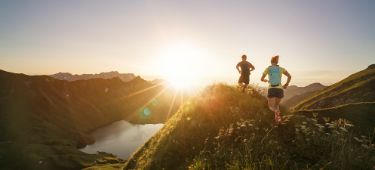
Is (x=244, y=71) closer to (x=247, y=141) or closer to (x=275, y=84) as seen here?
(x=275, y=84)

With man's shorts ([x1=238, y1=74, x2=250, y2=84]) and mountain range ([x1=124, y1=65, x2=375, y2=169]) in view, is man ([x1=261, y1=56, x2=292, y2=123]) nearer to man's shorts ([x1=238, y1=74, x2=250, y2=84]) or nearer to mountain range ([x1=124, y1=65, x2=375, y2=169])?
mountain range ([x1=124, y1=65, x2=375, y2=169])

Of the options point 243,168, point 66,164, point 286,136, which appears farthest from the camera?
point 66,164

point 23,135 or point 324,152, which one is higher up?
point 324,152

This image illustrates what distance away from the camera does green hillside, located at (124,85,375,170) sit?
919cm

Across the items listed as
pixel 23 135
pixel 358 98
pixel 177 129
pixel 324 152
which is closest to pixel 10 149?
pixel 23 135

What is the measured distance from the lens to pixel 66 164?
434 ft

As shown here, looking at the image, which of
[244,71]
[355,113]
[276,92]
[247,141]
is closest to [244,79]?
[244,71]

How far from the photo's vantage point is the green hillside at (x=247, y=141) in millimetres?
9192

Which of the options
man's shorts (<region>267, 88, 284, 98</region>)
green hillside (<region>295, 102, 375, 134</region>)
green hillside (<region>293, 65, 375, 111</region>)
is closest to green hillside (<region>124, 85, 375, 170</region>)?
man's shorts (<region>267, 88, 284, 98</region>)

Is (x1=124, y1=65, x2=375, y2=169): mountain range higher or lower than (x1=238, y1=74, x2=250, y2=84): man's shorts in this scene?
lower

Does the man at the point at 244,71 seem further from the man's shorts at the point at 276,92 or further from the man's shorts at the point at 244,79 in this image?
the man's shorts at the point at 276,92

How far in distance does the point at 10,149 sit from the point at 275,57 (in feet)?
540

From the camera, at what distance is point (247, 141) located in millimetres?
11469

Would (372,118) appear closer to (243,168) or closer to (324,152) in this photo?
(324,152)
